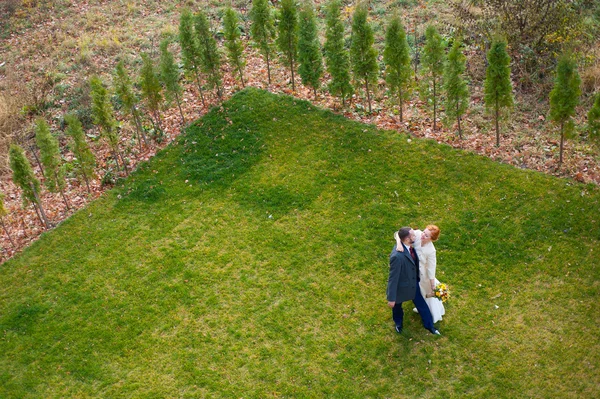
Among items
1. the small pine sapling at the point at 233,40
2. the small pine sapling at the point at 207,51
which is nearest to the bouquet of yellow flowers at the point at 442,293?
the small pine sapling at the point at 207,51

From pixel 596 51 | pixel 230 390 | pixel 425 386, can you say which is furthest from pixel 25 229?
pixel 596 51

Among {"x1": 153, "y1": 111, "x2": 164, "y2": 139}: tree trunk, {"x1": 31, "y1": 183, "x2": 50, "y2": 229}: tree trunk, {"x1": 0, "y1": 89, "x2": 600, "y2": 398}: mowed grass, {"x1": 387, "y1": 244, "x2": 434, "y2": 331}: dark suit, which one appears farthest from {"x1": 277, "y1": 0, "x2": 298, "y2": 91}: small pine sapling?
{"x1": 387, "y1": 244, "x2": 434, "y2": 331}: dark suit

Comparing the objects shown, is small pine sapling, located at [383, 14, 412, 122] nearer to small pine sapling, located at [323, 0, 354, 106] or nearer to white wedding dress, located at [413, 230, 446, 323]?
small pine sapling, located at [323, 0, 354, 106]

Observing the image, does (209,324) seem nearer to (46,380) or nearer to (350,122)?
(46,380)

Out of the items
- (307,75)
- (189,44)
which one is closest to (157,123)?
(189,44)

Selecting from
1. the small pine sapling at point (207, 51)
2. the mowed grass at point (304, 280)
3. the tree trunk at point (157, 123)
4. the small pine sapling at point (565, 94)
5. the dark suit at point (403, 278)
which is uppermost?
the small pine sapling at point (207, 51)

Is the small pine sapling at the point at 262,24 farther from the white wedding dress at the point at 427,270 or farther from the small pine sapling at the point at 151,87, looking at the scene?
the white wedding dress at the point at 427,270

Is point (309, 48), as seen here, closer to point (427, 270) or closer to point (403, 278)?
point (427, 270)
